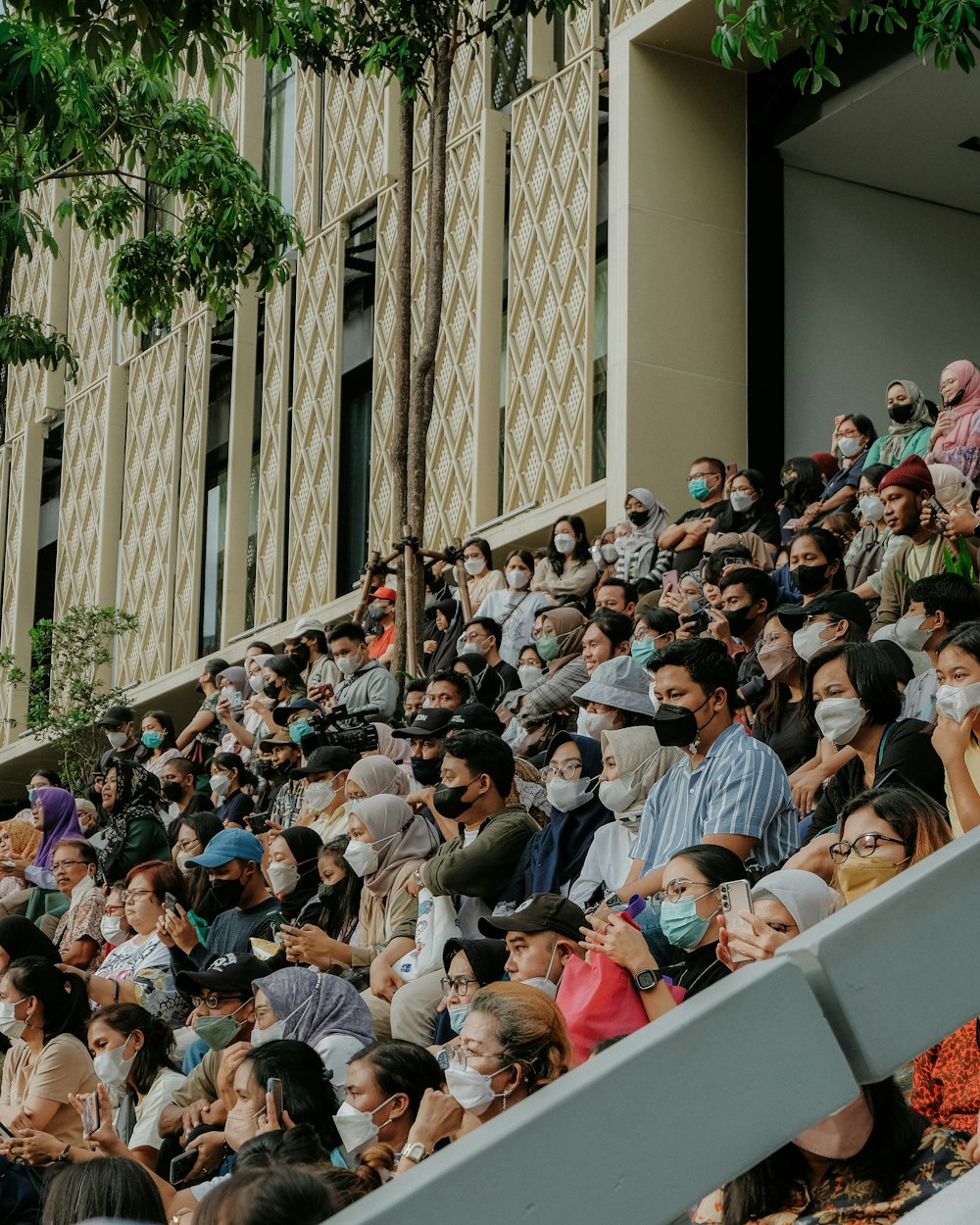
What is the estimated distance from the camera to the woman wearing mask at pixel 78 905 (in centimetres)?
926

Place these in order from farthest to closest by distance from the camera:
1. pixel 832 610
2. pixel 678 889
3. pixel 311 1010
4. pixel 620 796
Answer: pixel 832 610
pixel 620 796
pixel 311 1010
pixel 678 889

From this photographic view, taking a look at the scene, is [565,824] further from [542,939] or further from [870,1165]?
[870,1165]

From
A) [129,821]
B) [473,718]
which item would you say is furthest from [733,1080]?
[129,821]

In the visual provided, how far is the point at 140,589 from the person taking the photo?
22.2 metres

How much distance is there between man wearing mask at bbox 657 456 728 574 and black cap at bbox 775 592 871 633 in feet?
10.0

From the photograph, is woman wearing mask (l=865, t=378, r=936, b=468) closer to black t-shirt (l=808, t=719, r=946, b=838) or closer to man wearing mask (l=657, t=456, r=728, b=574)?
man wearing mask (l=657, t=456, r=728, b=574)

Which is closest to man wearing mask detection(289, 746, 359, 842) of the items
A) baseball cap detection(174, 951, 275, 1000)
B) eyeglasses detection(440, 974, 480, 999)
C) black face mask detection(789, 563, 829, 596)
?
baseball cap detection(174, 951, 275, 1000)

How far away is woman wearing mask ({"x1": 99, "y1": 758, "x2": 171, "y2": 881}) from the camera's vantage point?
991 centimetres

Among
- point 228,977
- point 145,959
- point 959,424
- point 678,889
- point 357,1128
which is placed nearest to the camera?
point 357,1128

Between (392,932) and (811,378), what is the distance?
9581 mm

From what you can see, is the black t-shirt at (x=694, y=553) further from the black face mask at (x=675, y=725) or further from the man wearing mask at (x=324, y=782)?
the black face mask at (x=675, y=725)

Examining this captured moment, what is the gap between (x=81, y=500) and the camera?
77.6 feet

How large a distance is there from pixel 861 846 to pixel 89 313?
69.7 feet

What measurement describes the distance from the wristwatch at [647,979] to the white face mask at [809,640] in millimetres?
2989
